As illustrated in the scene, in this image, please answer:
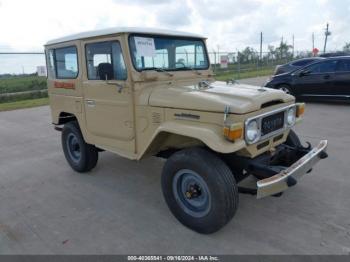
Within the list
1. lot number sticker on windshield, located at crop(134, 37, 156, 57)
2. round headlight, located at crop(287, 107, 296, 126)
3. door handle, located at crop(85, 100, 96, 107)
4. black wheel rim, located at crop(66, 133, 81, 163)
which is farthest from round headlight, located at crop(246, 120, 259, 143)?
black wheel rim, located at crop(66, 133, 81, 163)

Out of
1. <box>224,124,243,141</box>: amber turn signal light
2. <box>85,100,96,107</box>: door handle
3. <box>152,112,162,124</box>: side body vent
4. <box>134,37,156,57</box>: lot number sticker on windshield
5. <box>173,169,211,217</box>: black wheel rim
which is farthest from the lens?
<box>85,100,96,107</box>: door handle

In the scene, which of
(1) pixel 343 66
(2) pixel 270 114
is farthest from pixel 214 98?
(1) pixel 343 66

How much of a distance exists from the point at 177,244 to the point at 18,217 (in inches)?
80.3

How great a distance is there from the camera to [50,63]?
5.12m

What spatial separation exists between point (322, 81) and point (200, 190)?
27.9 ft

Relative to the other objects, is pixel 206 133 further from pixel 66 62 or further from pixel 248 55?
pixel 248 55

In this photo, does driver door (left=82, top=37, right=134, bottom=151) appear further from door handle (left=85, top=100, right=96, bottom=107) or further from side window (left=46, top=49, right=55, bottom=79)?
side window (left=46, top=49, right=55, bottom=79)

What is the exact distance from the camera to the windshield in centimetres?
372

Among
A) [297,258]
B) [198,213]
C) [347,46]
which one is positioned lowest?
[297,258]

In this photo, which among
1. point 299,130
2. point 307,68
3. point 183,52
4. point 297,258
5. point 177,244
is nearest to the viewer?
point 297,258

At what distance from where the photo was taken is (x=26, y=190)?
4.48 m

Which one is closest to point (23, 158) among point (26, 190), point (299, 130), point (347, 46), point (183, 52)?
point (26, 190)

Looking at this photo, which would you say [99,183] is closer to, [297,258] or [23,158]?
[23,158]

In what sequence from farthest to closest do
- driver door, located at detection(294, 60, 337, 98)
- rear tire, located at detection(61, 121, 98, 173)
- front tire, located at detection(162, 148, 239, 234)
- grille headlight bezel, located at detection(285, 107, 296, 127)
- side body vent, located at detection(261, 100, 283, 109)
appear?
driver door, located at detection(294, 60, 337, 98)
rear tire, located at detection(61, 121, 98, 173)
grille headlight bezel, located at detection(285, 107, 296, 127)
side body vent, located at detection(261, 100, 283, 109)
front tire, located at detection(162, 148, 239, 234)
